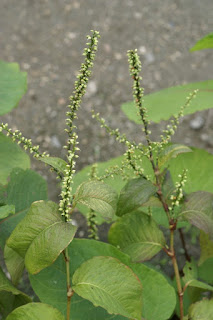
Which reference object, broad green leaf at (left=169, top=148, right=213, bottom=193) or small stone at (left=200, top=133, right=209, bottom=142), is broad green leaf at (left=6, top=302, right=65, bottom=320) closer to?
broad green leaf at (left=169, top=148, right=213, bottom=193)

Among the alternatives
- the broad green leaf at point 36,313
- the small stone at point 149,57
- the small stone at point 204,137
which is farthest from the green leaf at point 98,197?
the small stone at point 149,57

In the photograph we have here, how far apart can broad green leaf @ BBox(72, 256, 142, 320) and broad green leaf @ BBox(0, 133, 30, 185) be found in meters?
0.53

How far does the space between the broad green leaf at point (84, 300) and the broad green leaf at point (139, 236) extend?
26 millimetres

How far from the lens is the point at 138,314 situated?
2.98 feet

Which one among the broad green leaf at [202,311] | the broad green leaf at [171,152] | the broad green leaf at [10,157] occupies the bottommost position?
the broad green leaf at [202,311]

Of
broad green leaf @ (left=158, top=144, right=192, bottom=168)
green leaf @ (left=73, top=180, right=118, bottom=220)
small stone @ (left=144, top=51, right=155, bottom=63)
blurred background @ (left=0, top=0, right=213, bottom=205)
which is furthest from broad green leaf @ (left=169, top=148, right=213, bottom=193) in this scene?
small stone @ (left=144, top=51, right=155, bottom=63)

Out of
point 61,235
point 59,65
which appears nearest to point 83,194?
point 61,235

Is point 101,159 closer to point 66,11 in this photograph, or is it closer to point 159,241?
point 66,11

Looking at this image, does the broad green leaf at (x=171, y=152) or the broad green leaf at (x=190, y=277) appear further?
the broad green leaf at (x=190, y=277)

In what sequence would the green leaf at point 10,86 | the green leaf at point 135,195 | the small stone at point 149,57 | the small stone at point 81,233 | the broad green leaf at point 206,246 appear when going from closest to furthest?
the green leaf at point 135,195 → the broad green leaf at point 206,246 → the green leaf at point 10,86 → the small stone at point 81,233 → the small stone at point 149,57

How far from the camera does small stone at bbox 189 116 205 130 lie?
226 centimetres

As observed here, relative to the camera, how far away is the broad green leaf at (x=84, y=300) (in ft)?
3.47

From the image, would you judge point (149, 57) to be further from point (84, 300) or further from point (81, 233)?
point (84, 300)

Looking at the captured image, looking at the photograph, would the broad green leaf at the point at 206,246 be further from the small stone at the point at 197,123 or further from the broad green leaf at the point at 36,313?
the small stone at the point at 197,123
